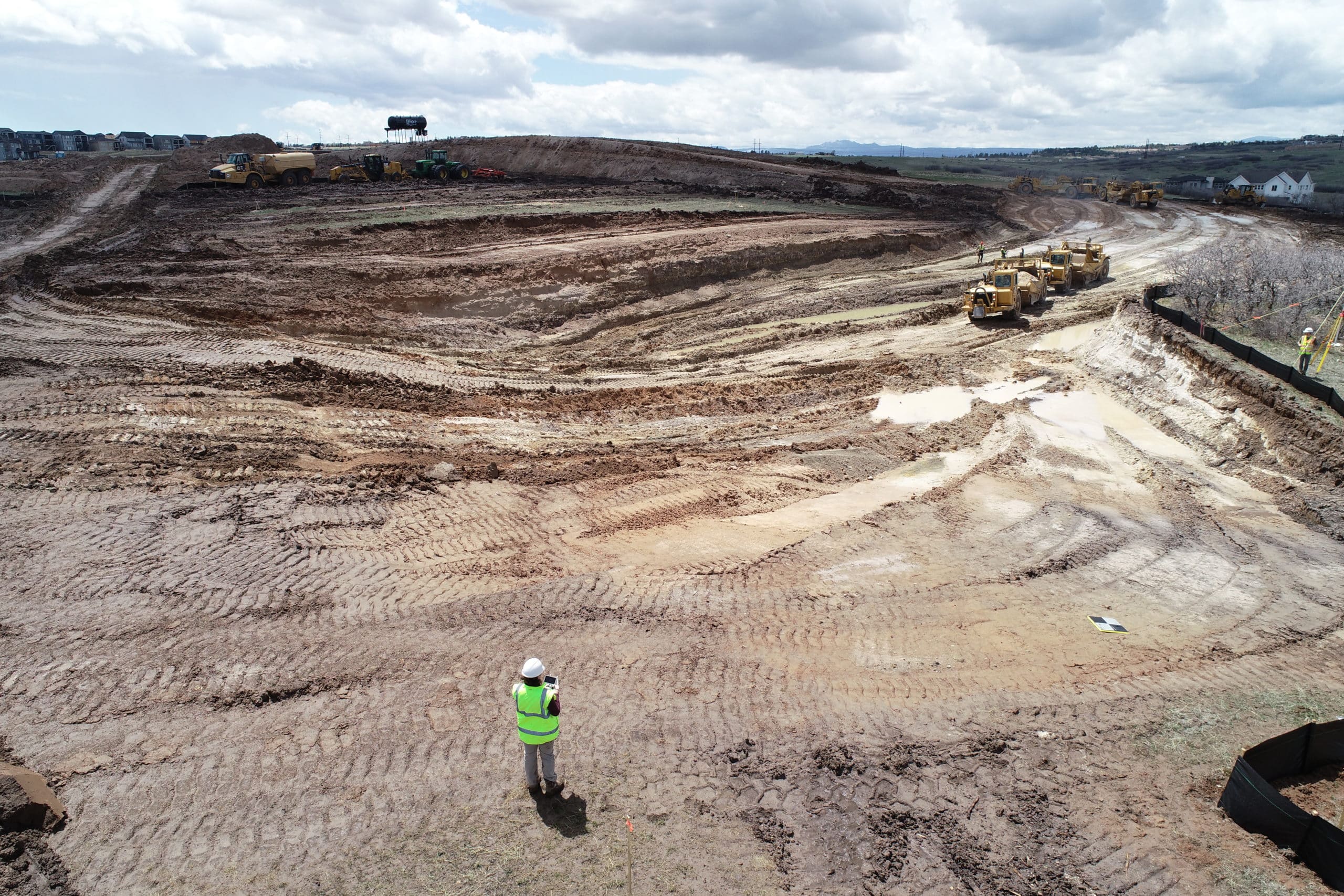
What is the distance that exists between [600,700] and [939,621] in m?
4.17

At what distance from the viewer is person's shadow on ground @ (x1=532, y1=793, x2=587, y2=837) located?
6168 millimetres

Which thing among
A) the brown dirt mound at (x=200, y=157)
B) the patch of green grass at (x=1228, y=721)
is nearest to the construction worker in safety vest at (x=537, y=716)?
the patch of green grass at (x=1228, y=721)

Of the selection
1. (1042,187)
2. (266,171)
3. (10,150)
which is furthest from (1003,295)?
(10,150)

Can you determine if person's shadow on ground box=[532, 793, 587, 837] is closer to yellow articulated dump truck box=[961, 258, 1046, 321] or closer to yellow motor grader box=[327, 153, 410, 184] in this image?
yellow articulated dump truck box=[961, 258, 1046, 321]

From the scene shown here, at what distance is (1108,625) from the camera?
9516mm

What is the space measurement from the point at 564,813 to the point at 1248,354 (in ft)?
54.9

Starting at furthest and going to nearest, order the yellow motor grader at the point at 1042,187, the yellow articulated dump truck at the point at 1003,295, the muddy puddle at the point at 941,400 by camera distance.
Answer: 1. the yellow motor grader at the point at 1042,187
2. the yellow articulated dump truck at the point at 1003,295
3. the muddy puddle at the point at 941,400

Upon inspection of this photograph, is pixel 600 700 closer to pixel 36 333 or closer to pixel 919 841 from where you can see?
pixel 919 841

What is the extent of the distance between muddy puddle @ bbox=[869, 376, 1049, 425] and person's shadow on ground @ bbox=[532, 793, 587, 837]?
1175 centimetres

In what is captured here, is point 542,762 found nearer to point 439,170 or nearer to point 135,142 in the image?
point 439,170

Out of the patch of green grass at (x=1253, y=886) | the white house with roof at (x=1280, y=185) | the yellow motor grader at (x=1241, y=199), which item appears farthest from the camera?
the white house with roof at (x=1280, y=185)

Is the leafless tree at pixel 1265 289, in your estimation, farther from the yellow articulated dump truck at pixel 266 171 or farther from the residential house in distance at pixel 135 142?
the residential house in distance at pixel 135 142

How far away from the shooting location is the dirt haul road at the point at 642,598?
6.18m

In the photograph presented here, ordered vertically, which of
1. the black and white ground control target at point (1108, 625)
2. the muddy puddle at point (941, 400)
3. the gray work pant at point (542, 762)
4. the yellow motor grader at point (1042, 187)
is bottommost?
the black and white ground control target at point (1108, 625)
